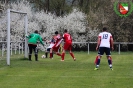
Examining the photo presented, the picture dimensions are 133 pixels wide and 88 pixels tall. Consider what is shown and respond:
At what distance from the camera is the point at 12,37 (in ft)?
120

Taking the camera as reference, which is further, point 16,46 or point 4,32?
point 4,32

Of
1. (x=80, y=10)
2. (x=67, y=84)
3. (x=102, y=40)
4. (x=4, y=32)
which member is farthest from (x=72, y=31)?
(x=67, y=84)

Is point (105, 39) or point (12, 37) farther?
point (12, 37)

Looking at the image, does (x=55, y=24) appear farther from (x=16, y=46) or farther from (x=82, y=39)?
(x=16, y=46)

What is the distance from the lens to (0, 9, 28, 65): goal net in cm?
1991

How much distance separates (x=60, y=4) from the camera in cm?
5591

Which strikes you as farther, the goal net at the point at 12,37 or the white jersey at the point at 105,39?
the goal net at the point at 12,37

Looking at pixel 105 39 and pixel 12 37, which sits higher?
pixel 105 39

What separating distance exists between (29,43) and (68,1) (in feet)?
117

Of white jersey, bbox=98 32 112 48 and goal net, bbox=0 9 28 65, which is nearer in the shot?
white jersey, bbox=98 32 112 48

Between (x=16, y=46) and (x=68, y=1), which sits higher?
(x=68, y=1)

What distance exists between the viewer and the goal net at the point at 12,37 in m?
19.9

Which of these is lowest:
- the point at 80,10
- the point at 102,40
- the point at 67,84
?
the point at 67,84

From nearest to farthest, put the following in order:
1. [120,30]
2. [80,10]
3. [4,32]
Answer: [4,32], [120,30], [80,10]
